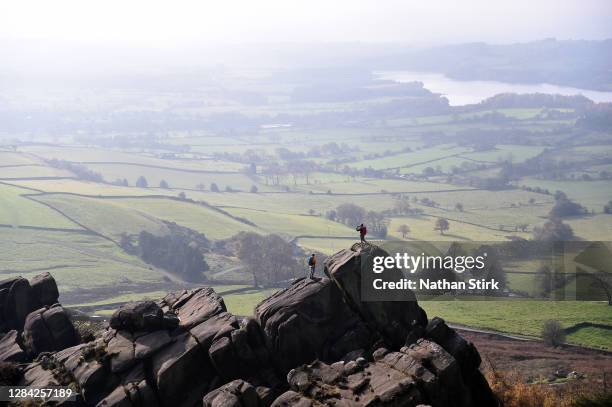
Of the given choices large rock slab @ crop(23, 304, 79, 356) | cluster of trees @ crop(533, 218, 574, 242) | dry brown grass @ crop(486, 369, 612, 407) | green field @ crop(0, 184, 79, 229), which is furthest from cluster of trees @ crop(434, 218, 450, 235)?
large rock slab @ crop(23, 304, 79, 356)

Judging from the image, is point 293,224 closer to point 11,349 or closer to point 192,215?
point 192,215

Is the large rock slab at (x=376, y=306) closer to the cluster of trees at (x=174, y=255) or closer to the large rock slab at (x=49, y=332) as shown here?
the large rock slab at (x=49, y=332)

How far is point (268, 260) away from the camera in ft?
380

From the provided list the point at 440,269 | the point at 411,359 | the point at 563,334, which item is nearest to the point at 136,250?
the point at 440,269

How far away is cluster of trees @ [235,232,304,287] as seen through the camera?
113 metres

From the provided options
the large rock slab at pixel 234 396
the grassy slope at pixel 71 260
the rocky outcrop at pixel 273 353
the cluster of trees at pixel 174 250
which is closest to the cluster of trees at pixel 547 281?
the cluster of trees at pixel 174 250

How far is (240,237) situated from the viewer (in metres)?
127

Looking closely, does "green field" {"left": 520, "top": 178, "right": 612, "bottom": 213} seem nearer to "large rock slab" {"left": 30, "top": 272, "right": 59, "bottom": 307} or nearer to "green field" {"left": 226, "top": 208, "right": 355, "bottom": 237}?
"green field" {"left": 226, "top": 208, "right": 355, "bottom": 237}

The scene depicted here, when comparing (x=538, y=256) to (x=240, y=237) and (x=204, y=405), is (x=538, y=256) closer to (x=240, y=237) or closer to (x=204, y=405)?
(x=240, y=237)

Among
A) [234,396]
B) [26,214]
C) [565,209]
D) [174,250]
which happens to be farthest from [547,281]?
[26,214]

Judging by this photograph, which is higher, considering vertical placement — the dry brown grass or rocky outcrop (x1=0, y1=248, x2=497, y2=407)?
rocky outcrop (x1=0, y1=248, x2=497, y2=407)

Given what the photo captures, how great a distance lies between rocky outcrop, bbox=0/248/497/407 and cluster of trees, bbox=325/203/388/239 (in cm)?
11031

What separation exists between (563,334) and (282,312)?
126 ft

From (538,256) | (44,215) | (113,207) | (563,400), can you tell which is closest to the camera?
(563,400)
